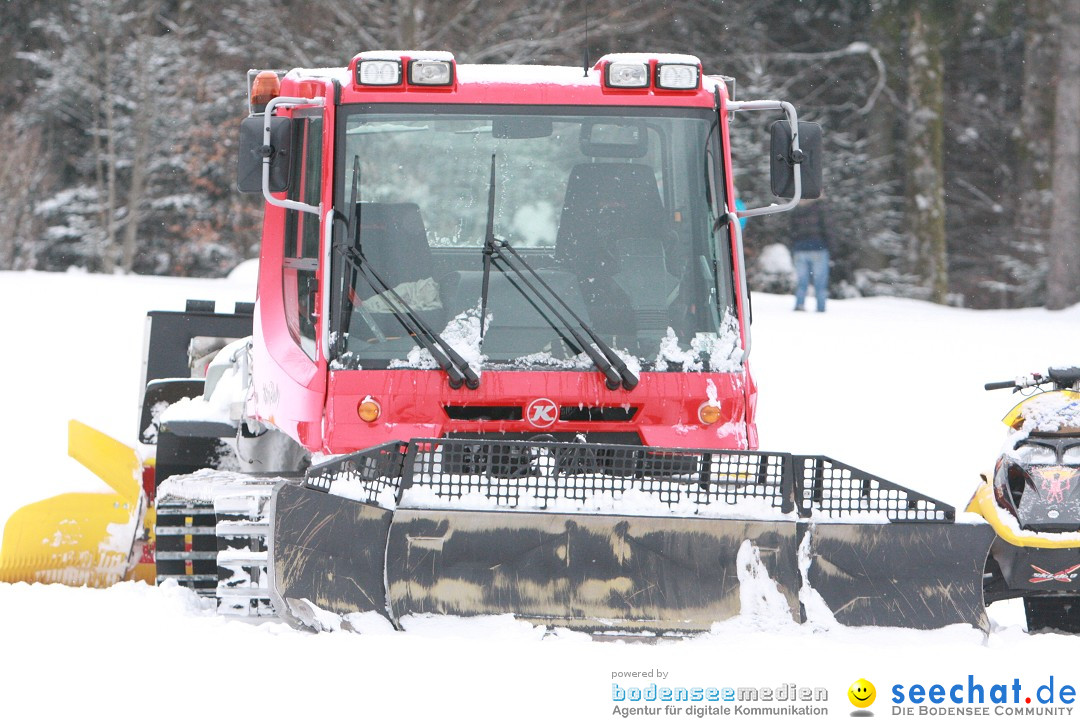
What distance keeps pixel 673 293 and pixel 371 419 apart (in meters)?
1.23

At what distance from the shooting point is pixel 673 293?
18.3ft

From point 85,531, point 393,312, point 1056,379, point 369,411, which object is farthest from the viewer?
point 85,531

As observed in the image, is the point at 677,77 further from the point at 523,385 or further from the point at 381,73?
the point at 523,385

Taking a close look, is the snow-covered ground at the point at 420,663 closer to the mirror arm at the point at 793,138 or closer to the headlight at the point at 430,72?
the mirror arm at the point at 793,138

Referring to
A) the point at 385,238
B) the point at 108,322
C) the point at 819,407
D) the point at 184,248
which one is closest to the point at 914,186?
the point at 819,407

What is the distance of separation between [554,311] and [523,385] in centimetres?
29

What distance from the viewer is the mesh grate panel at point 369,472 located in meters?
4.63

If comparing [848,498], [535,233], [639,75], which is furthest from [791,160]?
[848,498]

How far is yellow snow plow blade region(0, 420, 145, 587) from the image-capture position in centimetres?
632

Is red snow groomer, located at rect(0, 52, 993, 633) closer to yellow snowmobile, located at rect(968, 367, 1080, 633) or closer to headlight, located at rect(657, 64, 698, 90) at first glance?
headlight, located at rect(657, 64, 698, 90)

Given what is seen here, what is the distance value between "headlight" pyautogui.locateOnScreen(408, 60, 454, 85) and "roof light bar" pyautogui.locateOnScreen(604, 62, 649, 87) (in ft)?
2.00

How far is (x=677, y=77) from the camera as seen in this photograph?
5.67m

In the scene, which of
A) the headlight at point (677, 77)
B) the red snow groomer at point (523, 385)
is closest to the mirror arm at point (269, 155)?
the red snow groomer at point (523, 385)

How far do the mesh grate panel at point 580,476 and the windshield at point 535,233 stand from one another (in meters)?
0.66
